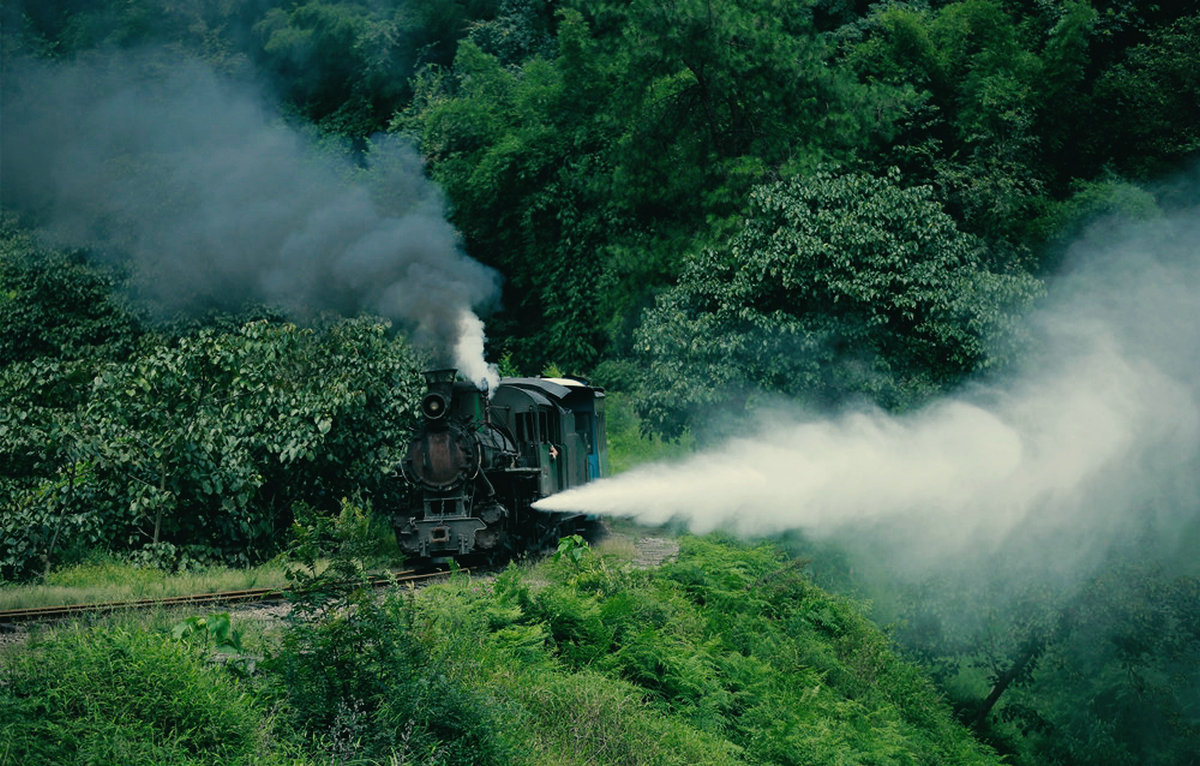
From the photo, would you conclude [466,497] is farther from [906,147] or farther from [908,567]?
[906,147]

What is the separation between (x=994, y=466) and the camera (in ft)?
58.8

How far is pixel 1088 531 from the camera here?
17766 millimetres

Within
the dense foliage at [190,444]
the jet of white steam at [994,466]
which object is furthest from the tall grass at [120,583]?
the jet of white steam at [994,466]

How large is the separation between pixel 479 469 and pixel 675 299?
308 inches

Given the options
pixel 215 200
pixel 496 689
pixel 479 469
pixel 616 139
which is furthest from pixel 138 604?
pixel 616 139

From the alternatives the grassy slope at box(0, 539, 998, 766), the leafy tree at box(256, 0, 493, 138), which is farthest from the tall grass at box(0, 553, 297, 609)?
the leafy tree at box(256, 0, 493, 138)

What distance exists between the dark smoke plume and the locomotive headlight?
10.9 ft

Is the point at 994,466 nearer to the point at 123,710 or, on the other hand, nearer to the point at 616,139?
the point at 123,710

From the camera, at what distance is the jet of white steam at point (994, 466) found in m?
17.8

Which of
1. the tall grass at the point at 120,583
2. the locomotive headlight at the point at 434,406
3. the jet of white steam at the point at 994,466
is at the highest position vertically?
the locomotive headlight at the point at 434,406

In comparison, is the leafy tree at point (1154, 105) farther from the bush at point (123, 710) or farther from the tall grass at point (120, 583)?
the bush at point (123, 710)

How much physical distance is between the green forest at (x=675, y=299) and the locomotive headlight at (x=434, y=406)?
77.8 inches

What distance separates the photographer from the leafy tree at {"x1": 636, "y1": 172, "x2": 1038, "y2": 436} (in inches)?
835

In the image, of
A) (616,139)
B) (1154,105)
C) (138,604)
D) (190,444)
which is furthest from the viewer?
(616,139)
